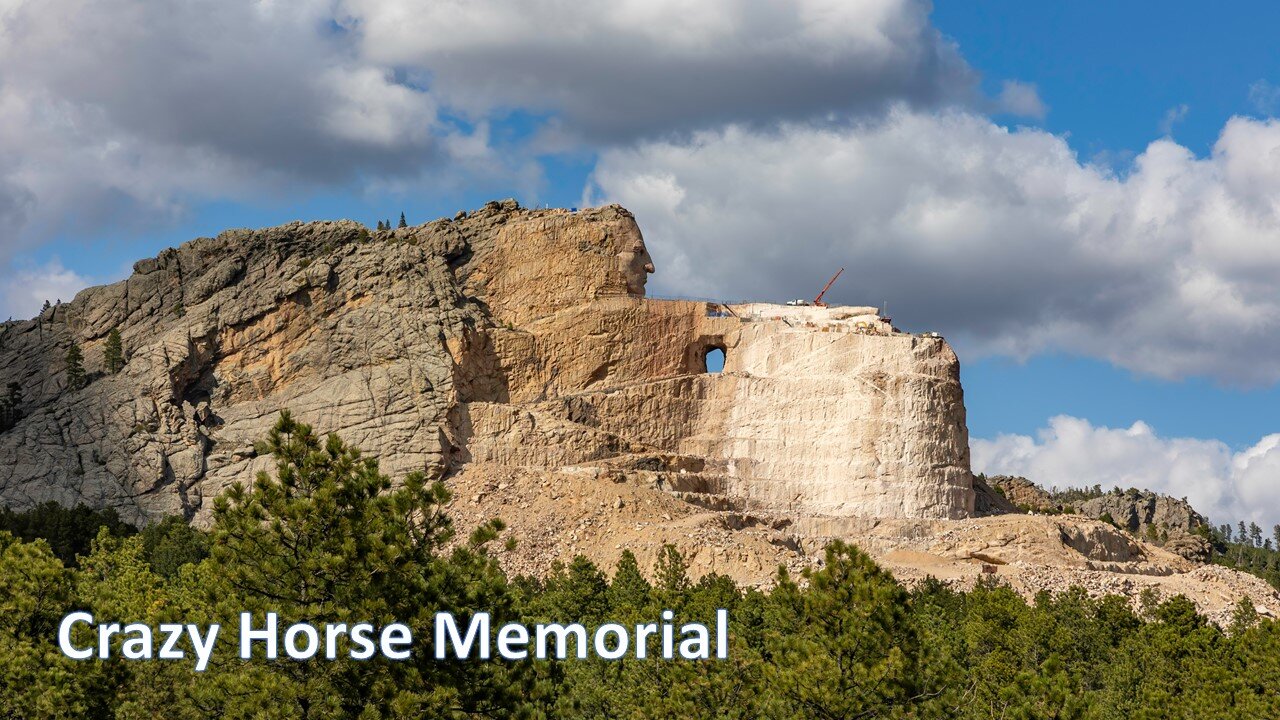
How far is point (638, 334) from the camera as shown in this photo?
Answer: 119438 millimetres

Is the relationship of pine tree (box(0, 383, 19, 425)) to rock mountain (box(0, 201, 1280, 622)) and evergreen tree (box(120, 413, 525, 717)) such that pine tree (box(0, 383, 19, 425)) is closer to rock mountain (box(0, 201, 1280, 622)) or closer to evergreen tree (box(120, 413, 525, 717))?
rock mountain (box(0, 201, 1280, 622))

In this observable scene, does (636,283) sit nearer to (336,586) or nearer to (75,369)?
(75,369)

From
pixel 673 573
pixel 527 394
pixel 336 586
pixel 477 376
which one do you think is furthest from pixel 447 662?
pixel 527 394

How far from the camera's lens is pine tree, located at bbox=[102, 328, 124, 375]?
118019mm

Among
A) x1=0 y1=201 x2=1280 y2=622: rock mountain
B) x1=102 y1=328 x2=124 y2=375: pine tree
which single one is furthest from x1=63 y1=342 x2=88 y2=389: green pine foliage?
x1=102 y1=328 x2=124 y2=375: pine tree

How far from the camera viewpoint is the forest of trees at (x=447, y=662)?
123ft

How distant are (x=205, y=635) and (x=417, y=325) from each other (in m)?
75.3

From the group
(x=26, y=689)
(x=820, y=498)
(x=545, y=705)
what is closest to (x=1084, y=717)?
(x=545, y=705)

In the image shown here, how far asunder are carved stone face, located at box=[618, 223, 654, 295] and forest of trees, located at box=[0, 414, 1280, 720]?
51.1 meters

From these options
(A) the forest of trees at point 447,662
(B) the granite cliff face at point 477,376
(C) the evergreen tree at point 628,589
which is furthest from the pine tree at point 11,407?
(C) the evergreen tree at point 628,589

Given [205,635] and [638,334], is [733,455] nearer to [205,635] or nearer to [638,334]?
[638,334]

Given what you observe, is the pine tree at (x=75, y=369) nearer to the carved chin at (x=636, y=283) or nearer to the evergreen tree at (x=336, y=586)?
the carved chin at (x=636, y=283)

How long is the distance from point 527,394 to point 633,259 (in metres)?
12.3

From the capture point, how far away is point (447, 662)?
38.5 m
